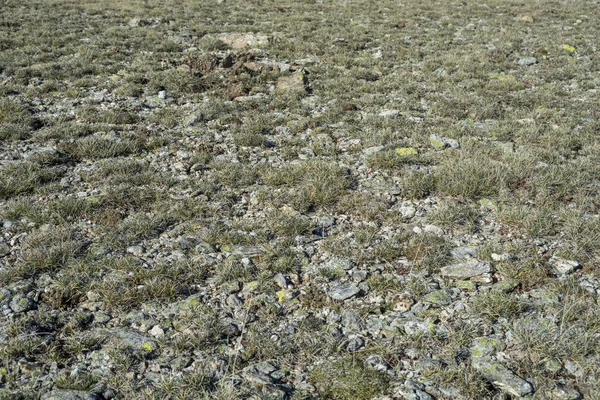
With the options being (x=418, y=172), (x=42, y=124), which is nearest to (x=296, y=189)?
(x=418, y=172)

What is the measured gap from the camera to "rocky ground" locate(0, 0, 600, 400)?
484 centimetres

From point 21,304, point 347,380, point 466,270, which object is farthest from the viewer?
point 466,270

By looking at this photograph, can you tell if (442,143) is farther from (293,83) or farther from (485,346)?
(485,346)

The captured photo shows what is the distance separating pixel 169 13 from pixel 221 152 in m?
20.1

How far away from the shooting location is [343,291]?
19.7ft

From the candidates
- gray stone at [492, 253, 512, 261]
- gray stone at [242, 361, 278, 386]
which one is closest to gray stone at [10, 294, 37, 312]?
gray stone at [242, 361, 278, 386]

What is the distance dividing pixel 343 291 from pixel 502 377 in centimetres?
205

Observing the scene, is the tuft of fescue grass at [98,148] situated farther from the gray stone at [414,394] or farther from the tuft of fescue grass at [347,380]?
the gray stone at [414,394]

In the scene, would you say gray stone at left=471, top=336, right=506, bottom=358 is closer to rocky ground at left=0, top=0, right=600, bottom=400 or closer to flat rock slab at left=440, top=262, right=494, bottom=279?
rocky ground at left=0, top=0, right=600, bottom=400

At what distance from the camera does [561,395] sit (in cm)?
450

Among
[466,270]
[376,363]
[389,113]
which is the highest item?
[389,113]

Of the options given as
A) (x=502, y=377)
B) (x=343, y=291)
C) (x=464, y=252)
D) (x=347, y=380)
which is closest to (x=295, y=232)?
(x=343, y=291)

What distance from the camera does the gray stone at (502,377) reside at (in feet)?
15.0

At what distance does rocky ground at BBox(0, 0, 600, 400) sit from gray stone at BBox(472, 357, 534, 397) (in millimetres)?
19
